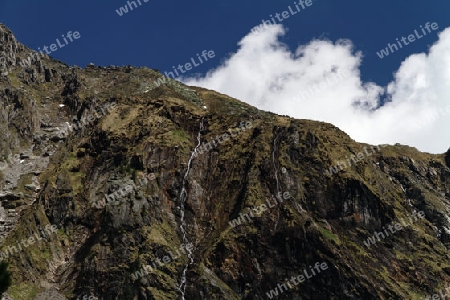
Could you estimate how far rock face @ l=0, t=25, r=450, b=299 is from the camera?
7994 centimetres

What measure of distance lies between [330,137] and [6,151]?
80.5m

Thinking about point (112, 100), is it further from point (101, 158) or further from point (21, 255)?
point (21, 255)

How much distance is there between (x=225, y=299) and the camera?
76062 millimetres

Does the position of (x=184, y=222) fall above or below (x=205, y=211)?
below

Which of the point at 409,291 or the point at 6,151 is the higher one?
the point at 6,151

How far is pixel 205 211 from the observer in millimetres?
97750

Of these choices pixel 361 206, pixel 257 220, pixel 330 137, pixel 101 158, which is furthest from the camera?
pixel 330 137

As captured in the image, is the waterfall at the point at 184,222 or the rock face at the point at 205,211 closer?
the waterfall at the point at 184,222

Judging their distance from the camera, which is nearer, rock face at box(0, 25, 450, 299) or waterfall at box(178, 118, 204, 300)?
waterfall at box(178, 118, 204, 300)

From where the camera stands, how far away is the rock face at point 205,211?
79.9 m

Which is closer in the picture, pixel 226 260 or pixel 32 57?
pixel 226 260

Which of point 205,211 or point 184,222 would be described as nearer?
point 184,222

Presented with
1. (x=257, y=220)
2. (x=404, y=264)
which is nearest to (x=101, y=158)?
(x=257, y=220)

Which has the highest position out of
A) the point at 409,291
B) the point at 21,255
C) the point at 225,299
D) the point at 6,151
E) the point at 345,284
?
the point at 6,151
